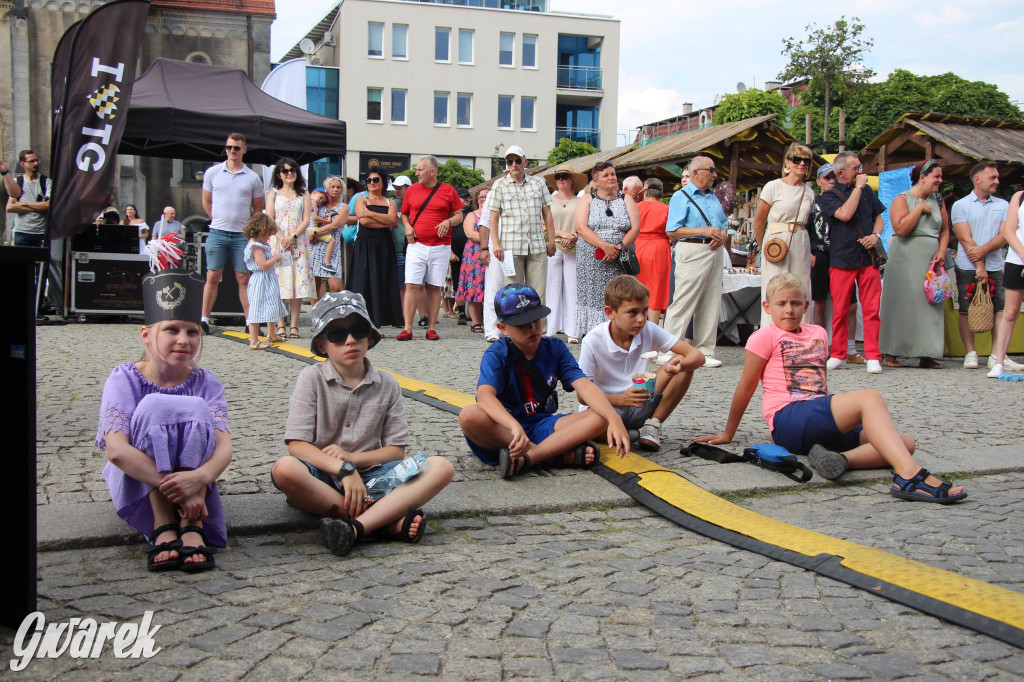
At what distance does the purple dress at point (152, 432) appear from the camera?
145 inches

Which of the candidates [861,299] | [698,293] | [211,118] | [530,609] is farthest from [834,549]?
[211,118]

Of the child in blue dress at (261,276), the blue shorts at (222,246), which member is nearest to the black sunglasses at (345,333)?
the child in blue dress at (261,276)

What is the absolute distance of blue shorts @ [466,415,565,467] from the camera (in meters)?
5.31

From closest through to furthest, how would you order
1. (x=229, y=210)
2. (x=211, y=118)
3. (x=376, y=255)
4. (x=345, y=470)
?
(x=345, y=470), (x=229, y=210), (x=376, y=255), (x=211, y=118)

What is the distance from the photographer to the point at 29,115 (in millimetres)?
36906

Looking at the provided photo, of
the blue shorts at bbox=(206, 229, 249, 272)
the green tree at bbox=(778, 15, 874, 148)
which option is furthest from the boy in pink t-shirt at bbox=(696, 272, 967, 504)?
the green tree at bbox=(778, 15, 874, 148)

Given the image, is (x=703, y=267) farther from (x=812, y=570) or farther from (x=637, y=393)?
(x=812, y=570)

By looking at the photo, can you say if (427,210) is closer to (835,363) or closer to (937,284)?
(835,363)

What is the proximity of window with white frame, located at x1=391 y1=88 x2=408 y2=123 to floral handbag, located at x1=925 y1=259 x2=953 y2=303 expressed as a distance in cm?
5363

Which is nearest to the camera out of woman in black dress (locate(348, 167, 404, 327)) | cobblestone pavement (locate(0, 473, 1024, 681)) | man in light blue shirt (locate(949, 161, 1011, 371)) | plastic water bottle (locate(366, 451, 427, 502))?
cobblestone pavement (locate(0, 473, 1024, 681))

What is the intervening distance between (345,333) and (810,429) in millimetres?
2686

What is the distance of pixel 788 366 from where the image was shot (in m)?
5.65

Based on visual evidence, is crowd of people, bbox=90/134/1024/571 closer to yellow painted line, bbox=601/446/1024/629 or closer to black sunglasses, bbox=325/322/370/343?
black sunglasses, bbox=325/322/370/343

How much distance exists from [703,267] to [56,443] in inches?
250
